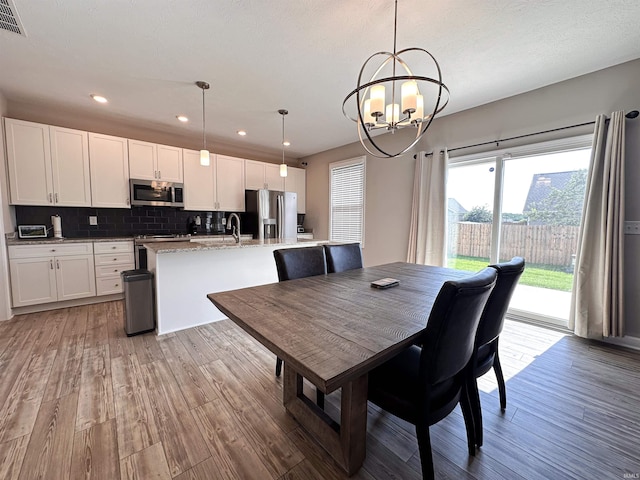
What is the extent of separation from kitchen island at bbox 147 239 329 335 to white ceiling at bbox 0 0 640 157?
1.77m

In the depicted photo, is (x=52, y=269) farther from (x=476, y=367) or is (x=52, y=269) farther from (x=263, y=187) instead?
(x=476, y=367)

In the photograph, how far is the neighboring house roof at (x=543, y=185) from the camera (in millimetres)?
2793

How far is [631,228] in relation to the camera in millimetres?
2398

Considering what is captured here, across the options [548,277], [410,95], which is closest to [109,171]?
[410,95]

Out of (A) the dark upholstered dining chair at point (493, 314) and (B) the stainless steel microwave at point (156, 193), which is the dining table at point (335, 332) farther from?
(B) the stainless steel microwave at point (156, 193)

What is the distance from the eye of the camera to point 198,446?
1.39 meters

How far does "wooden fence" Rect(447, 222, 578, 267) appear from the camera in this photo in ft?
9.18

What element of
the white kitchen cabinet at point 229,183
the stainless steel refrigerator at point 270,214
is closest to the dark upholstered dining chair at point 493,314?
the stainless steel refrigerator at point 270,214

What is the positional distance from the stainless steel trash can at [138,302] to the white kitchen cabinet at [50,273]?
1367 millimetres

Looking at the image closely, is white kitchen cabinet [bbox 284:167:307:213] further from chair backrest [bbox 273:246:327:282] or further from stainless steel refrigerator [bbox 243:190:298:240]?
chair backrest [bbox 273:246:327:282]

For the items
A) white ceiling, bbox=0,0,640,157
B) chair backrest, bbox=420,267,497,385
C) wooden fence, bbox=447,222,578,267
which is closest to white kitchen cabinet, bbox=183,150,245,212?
white ceiling, bbox=0,0,640,157

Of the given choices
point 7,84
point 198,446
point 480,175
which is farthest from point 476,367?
point 7,84

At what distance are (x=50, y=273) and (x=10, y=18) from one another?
2750 mm

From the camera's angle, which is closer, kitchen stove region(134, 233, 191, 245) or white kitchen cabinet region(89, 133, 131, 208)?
white kitchen cabinet region(89, 133, 131, 208)
